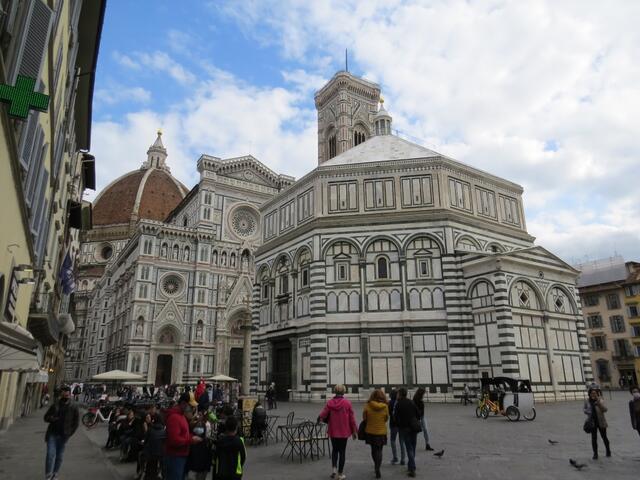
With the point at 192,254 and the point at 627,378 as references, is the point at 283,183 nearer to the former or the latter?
the point at 192,254

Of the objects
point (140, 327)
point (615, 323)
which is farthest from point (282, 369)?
point (615, 323)

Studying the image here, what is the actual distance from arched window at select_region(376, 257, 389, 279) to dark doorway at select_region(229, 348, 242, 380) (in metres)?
29.9

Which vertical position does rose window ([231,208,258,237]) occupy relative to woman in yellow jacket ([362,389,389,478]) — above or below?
above

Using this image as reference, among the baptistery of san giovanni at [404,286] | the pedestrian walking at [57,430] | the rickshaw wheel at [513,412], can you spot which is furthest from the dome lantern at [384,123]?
the pedestrian walking at [57,430]

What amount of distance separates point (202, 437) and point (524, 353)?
860 inches

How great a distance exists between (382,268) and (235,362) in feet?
99.3

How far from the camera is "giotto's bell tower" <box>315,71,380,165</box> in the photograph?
226ft

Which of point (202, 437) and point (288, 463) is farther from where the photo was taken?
point (288, 463)

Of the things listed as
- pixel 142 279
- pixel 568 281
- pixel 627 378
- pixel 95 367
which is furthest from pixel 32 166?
pixel 95 367

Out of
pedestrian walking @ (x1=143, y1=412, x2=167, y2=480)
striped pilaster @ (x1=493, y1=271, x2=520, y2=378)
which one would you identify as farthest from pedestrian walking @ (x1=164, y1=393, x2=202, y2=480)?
striped pilaster @ (x1=493, y1=271, x2=520, y2=378)

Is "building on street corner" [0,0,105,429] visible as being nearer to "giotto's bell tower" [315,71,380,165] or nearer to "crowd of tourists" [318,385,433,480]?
"crowd of tourists" [318,385,433,480]

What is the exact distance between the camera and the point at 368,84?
2862 inches

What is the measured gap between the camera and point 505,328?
79.6 feet

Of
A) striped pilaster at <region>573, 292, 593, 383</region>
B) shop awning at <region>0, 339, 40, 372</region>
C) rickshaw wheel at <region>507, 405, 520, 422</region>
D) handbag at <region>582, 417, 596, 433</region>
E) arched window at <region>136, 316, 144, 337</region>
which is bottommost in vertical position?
rickshaw wheel at <region>507, 405, 520, 422</region>
